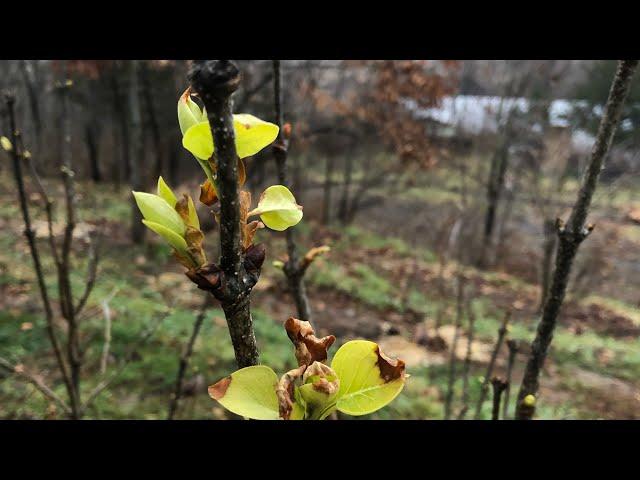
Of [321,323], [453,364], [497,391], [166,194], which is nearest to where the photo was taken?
[166,194]

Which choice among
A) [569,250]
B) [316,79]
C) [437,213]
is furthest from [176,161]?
[569,250]

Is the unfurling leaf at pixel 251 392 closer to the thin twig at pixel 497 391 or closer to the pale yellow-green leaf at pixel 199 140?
the pale yellow-green leaf at pixel 199 140

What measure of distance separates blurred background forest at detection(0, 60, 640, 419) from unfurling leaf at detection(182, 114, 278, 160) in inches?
47.5

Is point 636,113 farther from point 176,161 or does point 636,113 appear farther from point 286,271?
point 286,271

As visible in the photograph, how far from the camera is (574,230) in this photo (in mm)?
882

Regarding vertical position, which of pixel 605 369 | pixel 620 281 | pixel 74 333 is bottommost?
pixel 620 281

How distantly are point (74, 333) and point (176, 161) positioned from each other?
10040mm

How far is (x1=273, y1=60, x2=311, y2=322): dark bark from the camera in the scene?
989 millimetres

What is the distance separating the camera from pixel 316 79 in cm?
1008

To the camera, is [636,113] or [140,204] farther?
[636,113]

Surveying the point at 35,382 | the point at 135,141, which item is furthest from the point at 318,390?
the point at 135,141

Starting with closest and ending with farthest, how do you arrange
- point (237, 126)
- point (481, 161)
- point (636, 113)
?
point (237, 126) < point (636, 113) < point (481, 161)

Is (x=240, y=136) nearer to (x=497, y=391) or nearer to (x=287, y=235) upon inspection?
(x=287, y=235)

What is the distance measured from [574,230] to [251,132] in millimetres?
754
